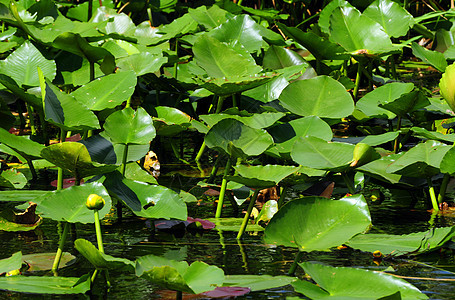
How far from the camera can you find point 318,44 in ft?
5.99

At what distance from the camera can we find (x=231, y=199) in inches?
60.2

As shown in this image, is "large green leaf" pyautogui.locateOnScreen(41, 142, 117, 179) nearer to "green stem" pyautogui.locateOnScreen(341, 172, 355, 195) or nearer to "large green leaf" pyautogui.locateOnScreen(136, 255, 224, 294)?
"large green leaf" pyautogui.locateOnScreen(136, 255, 224, 294)

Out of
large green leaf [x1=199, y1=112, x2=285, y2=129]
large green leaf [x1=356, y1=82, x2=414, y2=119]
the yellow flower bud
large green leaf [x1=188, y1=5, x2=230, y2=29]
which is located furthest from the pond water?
large green leaf [x1=188, y1=5, x2=230, y2=29]

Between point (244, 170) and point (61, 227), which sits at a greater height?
point (244, 170)

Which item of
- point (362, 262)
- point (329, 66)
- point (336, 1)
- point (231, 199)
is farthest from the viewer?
point (336, 1)

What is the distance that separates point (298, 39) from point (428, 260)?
892 mm

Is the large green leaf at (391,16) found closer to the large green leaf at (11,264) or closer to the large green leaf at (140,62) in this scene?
the large green leaf at (140,62)

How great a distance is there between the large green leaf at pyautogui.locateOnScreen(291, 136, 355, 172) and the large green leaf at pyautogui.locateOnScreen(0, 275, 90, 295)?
52cm

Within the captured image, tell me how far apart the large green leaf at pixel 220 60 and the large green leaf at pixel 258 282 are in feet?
2.50

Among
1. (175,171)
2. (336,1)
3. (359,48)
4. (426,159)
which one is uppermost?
(336,1)

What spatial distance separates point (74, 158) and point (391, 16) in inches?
56.8

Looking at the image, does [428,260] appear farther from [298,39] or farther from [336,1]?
[336,1]

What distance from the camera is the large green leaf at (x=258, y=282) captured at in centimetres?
89

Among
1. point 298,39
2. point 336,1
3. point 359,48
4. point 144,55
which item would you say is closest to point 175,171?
point 144,55
